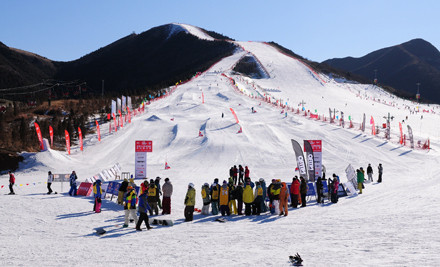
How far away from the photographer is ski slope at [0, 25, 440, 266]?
8.53 metres

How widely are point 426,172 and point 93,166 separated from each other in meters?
22.5

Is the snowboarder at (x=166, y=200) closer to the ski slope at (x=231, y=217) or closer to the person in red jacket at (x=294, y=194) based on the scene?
the ski slope at (x=231, y=217)

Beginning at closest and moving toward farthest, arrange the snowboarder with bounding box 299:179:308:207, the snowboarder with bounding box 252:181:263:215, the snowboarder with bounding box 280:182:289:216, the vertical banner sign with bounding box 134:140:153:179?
the snowboarder with bounding box 280:182:289:216 < the snowboarder with bounding box 252:181:263:215 < the snowboarder with bounding box 299:179:308:207 < the vertical banner sign with bounding box 134:140:153:179

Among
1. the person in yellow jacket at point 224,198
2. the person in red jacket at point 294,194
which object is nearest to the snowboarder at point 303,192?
the person in red jacket at point 294,194

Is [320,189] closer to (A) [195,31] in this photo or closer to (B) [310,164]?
(B) [310,164]

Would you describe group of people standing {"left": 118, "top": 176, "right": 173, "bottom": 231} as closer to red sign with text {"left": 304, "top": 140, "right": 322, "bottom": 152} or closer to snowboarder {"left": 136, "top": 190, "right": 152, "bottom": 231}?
snowboarder {"left": 136, "top": 190, "right": 152, "bottom": 231}

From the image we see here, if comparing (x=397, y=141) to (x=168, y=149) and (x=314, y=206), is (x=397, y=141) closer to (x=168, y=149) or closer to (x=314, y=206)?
(x=168, y=149)

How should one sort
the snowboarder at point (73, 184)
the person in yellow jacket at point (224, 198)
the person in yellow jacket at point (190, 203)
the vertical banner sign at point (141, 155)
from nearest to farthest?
the person in yellow jacket at point (190, 203)
the person in yellow jacket at point (224, 198)
the snowboarder at point (73, 184)
the vertical banner sign at point (141, 155)

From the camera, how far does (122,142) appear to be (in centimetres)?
3512

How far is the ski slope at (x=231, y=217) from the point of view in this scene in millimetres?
8531

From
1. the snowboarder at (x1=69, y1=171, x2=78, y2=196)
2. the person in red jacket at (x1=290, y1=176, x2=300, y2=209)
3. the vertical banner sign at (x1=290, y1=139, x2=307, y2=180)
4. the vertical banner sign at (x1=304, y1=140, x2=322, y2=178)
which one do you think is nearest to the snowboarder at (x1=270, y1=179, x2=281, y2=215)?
the person in red jacket at (x1=290, y1=176, x2=300, y2=209)

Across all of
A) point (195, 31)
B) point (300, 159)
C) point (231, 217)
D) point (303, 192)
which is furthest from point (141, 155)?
point (195, 31)

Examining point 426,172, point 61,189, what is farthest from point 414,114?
point 61,189

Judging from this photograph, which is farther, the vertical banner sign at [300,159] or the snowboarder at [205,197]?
the vertical banner sign at [300,159]
